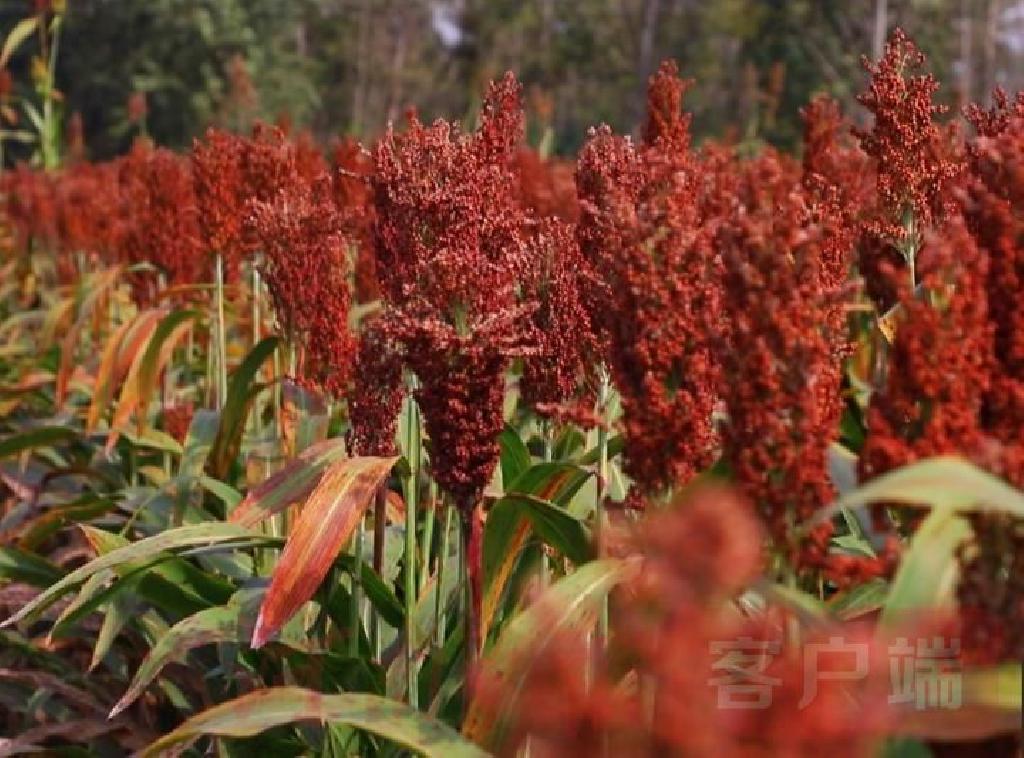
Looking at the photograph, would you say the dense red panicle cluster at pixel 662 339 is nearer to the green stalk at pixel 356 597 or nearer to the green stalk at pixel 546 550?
the green stalk at pixel 546 550

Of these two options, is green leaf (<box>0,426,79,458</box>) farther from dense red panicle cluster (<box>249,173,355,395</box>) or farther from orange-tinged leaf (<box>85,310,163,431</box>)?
dense red panicle cluster (<box>249,173,355,395</box>)

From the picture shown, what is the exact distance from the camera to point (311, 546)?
199cm

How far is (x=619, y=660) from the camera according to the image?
147 centimetres

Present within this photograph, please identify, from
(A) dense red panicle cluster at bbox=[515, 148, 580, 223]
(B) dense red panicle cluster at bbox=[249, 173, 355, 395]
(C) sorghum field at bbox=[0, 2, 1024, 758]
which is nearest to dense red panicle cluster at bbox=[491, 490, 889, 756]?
(C) sorghum field at bbox=[0, 2, 1024, 758]

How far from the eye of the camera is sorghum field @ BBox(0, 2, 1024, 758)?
1.15 meters

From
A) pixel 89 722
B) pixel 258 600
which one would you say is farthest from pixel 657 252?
pixel 89 722

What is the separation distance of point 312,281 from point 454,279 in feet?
2.85

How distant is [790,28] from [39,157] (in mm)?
22013

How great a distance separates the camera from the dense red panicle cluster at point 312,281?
8.45 feet

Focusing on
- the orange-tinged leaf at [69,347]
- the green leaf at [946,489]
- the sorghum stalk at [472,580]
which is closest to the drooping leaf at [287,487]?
the sorghum stalk at [472,580]

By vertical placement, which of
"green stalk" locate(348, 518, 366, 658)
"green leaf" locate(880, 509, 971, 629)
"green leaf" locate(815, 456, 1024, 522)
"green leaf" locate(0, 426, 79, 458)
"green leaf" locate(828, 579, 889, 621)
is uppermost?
"green leaf" locate(815, 456, 1024, 522)

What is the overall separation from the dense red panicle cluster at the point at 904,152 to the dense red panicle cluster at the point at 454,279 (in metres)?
0.59

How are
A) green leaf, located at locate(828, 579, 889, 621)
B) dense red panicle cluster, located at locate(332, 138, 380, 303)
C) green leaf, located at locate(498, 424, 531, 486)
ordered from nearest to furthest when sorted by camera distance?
green leaf, located at locate(828, 579, 889, 621) < green leaf, located at locate(498, 424, 531, 486) < dense red panicle cluster, located at locate(332, 138, 380, 303)

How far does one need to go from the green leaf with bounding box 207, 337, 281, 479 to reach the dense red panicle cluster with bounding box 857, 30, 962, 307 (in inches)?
47.3
